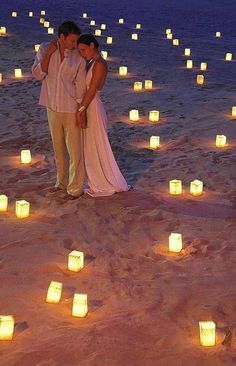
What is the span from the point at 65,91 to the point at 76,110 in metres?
0.23

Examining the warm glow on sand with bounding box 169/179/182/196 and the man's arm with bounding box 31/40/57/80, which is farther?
the warm glow on sand with bounding box 169/179/182/196

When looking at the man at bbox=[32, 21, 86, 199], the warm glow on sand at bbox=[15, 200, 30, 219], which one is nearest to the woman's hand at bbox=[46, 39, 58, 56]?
the man at bbox=[32, 21, 86, 199]

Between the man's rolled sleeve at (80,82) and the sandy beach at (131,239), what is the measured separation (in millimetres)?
1144

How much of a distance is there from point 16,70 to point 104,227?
7.04m

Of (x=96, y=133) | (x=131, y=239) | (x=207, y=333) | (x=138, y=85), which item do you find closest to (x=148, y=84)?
(x=138, y=85)

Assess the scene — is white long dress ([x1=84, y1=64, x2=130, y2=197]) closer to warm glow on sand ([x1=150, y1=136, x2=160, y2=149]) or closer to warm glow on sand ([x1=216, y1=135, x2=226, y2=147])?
warm glow on sand ([x1=150, y1=136, x2=160, y2=149])

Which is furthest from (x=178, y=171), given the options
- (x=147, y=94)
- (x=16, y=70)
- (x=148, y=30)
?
(x=148, y=30)

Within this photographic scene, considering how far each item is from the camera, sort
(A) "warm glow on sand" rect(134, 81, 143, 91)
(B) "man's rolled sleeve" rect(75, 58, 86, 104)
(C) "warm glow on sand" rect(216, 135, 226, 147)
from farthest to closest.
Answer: (A) "warm glow on sand" rect(134, 81, 143, 91) → (C) "warm glow on sand" rect(216, 135, 226, 147) → (B) "man's rolled sleeve" rect(75, 58, 86, 104)

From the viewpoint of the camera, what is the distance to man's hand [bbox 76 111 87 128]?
603cm

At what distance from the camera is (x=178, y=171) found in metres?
7.42

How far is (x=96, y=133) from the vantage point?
244 inches

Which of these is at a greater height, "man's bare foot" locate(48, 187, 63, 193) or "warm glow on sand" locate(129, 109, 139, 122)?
"warm glow on sand" locate(129, 109, 139, 122)

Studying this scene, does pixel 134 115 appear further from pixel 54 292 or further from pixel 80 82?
pixel 54 292

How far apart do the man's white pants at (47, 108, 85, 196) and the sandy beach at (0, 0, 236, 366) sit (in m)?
0.19
